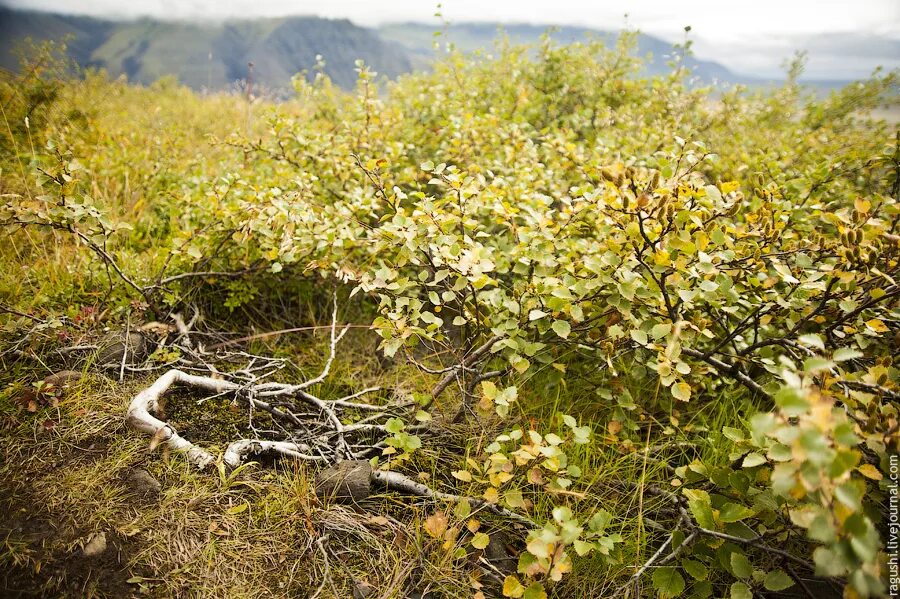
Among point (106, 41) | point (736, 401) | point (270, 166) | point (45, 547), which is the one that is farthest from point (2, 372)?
point (106, 41)

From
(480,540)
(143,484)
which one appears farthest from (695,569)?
(143,484)

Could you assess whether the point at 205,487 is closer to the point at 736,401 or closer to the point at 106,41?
the point at 736,401

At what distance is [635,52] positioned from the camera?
18.3 ft

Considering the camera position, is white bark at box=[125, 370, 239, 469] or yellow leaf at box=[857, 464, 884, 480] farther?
white bark at box=[125, 370, 239, 469]

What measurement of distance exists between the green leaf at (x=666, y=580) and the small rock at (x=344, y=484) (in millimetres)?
1236

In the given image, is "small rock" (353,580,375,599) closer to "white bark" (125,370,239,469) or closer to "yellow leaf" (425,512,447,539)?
"yellow leaf" (425,512,447,539)

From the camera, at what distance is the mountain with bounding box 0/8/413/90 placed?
134 meters

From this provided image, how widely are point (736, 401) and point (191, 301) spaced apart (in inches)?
141

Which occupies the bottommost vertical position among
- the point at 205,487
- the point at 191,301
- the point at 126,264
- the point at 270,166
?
the point at 205,487


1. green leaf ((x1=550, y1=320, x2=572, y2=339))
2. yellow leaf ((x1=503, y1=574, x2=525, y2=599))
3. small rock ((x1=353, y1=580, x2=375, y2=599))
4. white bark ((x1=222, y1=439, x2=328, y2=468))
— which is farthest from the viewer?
white bark ((x1=222, y1=439, x2=328, y2=468))

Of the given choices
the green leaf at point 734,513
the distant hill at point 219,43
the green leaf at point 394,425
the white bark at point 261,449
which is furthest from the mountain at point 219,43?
the green leaf at point 734,513

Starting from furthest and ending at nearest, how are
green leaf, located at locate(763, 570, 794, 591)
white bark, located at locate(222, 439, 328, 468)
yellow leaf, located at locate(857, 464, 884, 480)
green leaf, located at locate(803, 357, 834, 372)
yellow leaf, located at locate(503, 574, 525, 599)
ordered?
1. white bark, located at locate(222, 439, 328, 468)
2. yellow leaf, located at locate(503, 574, 525, 599)
3. green leaf, located at locate(763, 570, 794, 591)
4. yellow leaf, located at locate(857, 464, 884, 480)
5. green leaf, located at locate(803, 357, 834, 372)

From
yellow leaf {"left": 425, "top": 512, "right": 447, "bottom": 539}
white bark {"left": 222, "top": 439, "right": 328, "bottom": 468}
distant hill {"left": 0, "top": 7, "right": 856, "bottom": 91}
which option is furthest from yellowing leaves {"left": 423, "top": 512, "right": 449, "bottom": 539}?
distant hill {"left": 0, "top": 7, "right": 856, "bottom": 91}

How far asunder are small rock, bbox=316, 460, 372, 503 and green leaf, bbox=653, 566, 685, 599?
124 cm
